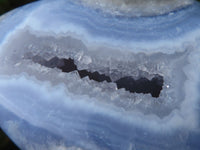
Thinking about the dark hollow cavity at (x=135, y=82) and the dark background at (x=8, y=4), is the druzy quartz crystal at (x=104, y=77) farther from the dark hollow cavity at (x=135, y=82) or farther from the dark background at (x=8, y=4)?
the dark background at (x=8, y=4)

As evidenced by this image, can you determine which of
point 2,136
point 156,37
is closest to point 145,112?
point 156,37

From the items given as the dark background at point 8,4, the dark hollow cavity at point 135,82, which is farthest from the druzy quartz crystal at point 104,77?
the dark background at point 8,4

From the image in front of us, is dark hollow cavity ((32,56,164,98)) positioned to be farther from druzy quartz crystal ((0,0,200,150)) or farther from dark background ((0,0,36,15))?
dark background ((0,0,36,15))

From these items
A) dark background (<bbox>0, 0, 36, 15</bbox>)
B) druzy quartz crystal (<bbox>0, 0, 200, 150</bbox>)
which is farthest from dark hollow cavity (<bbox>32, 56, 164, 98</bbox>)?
dark background (<bbox>0, 0, 36, 15</bbox>)

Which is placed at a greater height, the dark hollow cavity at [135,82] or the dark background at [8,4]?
the dark background at [8,4]

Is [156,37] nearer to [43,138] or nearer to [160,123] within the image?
[160,123]

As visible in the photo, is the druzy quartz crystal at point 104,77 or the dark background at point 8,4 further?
the dark background at point 8,4

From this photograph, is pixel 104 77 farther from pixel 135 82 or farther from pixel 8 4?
pixel 8 4

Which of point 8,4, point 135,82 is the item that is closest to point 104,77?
point 135,82
